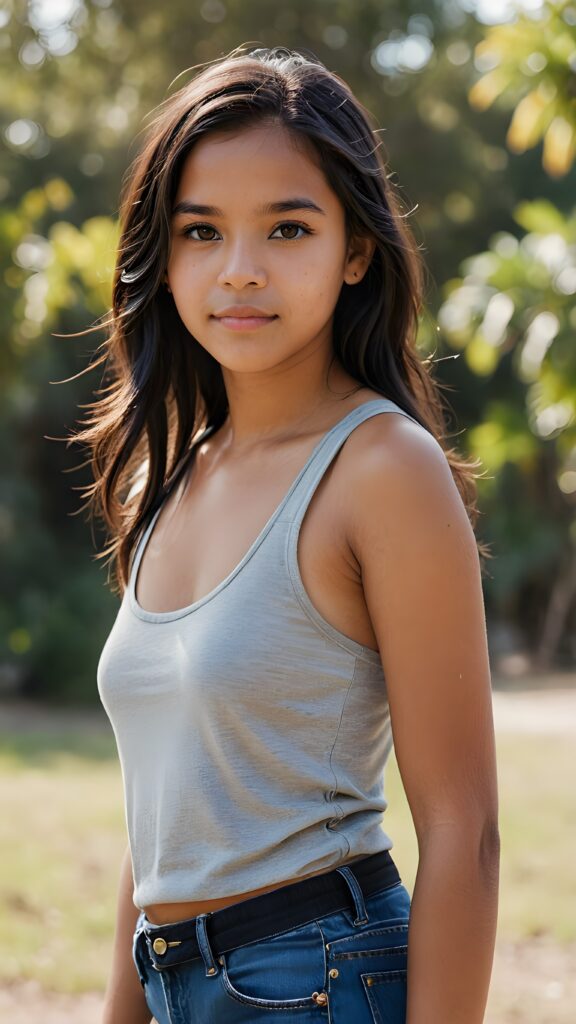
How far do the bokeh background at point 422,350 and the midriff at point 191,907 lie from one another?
6.14 feet

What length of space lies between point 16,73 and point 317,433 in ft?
44.3

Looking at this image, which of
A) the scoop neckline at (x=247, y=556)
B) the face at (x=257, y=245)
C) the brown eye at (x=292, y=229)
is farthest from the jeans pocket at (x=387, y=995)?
the brown eye at (x=292, y=229)

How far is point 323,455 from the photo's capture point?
4.49 ft

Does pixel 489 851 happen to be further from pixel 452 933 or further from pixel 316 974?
pixel 316 974

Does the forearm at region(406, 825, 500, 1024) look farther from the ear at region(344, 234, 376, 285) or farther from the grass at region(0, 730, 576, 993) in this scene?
the grass at region(0, 730, 576, 993)

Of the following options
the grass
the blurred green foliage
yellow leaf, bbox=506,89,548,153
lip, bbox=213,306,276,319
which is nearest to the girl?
lip, bbox=213,306,276,319

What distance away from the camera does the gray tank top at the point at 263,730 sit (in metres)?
1.29

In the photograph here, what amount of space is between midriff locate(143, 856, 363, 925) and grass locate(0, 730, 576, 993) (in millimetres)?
3141

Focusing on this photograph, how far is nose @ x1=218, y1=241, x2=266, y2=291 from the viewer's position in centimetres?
139

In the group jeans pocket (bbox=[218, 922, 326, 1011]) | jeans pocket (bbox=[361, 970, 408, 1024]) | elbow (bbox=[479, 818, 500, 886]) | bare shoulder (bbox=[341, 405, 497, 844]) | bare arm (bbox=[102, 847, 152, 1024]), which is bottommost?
bare arm (bbox=[102, 847, 152, 1024])

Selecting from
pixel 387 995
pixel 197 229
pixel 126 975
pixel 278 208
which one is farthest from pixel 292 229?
pixel 126 975

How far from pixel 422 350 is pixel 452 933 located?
4.67 m

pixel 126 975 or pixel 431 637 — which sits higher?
pixel 431 637

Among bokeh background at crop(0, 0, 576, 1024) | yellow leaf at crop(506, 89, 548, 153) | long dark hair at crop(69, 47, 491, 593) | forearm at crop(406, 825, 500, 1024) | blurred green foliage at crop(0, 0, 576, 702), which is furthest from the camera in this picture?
blurred green foliage at crop(0, 0, 576, 702)
